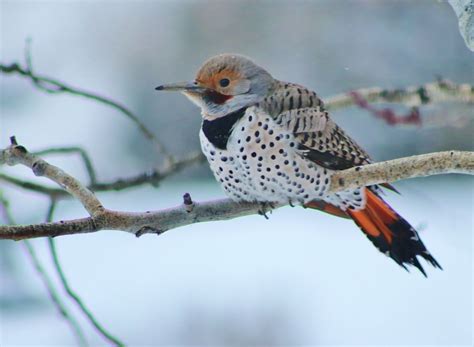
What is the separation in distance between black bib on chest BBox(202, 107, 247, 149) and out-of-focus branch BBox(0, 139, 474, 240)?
0.26 metres

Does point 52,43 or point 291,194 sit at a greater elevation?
point 52,43

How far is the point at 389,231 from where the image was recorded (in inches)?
97.7

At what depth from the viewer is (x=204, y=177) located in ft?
16.3

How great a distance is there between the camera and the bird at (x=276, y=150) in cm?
237

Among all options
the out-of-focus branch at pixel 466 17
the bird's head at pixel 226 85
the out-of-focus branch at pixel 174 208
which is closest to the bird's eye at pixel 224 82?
the bird's head at pixel 226 85

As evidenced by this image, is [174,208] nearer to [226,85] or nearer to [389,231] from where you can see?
[226,85]

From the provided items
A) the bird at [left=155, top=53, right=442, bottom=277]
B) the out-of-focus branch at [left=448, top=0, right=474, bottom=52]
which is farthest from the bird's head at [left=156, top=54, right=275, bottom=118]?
the out-of-focus branch at [left=448, top=0, right=474, bottom=52]

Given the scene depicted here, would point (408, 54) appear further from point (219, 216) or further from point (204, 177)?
point (219, 216)

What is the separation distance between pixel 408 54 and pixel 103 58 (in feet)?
7.06

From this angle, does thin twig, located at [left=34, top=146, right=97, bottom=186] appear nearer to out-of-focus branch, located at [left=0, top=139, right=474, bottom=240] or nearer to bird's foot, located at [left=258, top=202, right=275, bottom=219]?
out-of-focus branch, located at [left=0, top=139, right=474, bottom=240]

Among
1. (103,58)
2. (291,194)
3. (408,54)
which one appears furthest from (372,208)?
(103,58)

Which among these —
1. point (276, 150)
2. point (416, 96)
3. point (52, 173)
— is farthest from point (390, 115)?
point (52, 173)

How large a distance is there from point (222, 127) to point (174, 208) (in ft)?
1.47

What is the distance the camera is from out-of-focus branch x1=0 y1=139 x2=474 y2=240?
70.4 inches
